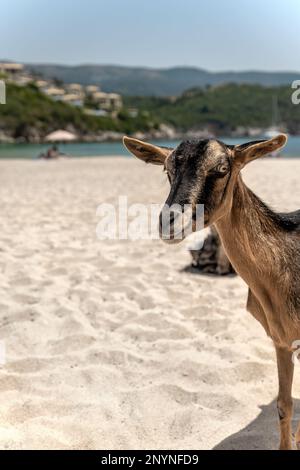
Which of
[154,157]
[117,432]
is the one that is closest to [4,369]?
[117,432]

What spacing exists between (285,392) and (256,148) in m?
1.44

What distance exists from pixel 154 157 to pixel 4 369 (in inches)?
91.8

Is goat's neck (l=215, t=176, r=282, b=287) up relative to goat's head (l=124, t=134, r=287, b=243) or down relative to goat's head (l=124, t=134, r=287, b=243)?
down

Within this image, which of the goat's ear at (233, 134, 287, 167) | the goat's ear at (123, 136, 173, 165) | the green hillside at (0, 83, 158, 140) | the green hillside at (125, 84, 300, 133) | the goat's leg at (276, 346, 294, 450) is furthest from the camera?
the green hillside at (125, 84, 300, 133)

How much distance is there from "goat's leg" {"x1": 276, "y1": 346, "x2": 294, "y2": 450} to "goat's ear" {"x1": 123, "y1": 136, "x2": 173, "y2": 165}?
125cm

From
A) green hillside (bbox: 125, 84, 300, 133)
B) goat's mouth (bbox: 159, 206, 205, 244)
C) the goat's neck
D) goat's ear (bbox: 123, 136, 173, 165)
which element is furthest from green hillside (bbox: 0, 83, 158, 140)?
goat's mouth (bbox: 159, 206, 205, 244)

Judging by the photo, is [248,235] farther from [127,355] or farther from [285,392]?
[127,355]

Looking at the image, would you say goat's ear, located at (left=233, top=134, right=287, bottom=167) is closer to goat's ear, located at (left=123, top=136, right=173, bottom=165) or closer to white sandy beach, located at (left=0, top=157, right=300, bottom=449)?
goat's ear, located at (left=123, top=136, right=173, bottom=165)

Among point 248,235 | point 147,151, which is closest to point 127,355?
point 248,235

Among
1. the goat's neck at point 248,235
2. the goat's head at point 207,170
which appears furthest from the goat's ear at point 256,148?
the goat's neck at point 248,235

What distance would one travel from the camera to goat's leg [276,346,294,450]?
260 cm

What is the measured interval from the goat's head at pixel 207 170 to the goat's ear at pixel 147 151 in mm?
155

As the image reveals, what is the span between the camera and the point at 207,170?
2021mm

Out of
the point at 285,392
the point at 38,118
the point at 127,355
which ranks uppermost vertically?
the point at 285,392
